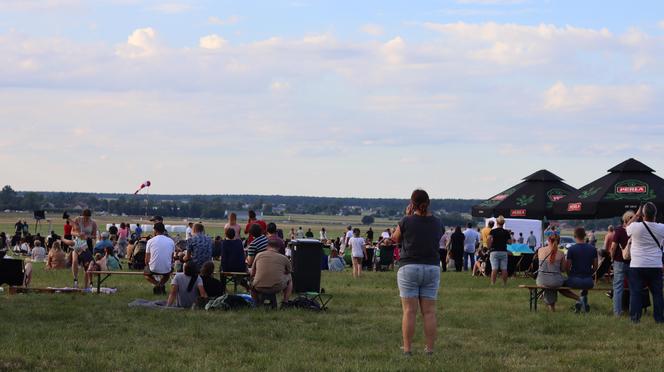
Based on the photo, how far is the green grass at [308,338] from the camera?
10398mm

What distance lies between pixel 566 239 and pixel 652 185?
133 ft

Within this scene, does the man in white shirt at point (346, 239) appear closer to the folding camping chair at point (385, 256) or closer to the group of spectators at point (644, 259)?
the folding camping chair at point (385, 256)

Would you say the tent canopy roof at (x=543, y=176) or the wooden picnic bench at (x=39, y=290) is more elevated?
the tent canopy roof at (x=543, y=176)

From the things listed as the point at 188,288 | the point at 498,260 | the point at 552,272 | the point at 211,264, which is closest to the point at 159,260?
the point at 211,264

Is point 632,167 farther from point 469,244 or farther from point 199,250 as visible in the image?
point 199,250

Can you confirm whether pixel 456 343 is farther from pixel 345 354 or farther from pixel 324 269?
pixel 324 269

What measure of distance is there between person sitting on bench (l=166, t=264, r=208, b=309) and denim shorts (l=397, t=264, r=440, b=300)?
5641 mm

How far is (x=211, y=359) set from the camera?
10.6 metres

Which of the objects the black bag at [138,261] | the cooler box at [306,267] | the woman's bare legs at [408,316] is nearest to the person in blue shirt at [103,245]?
the black bag at [138,261]

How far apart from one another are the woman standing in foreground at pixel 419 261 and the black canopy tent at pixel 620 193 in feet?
44.2

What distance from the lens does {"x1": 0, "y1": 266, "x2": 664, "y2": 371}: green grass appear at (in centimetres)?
1040

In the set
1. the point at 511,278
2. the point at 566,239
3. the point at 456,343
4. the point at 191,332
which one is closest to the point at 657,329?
the point at 456,343

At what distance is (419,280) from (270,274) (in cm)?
549

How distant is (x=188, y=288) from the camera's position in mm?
15852
